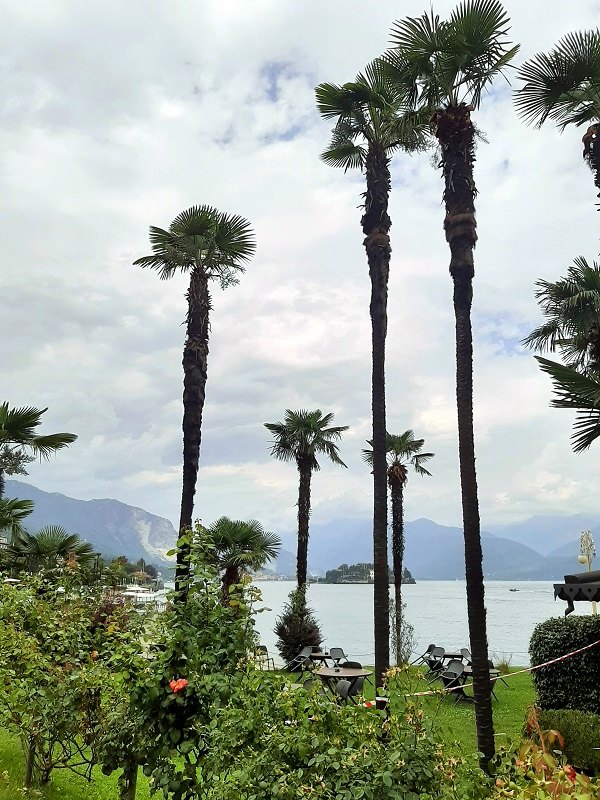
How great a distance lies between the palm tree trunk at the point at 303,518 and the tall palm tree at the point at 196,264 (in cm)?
785

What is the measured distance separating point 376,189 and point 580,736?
10.4 metres

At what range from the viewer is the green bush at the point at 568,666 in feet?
32.1

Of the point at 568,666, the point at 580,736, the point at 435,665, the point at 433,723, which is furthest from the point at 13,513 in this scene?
the point at 433,723

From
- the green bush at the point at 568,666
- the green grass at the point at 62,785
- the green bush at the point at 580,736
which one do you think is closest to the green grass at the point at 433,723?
the green grass at the point at 62,785

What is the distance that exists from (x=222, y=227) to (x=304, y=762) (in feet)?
49.6

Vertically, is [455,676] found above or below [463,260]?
below

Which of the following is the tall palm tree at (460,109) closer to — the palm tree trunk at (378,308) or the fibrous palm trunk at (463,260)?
the fibrous palm trunk at (463,260)

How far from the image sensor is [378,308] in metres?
13.2

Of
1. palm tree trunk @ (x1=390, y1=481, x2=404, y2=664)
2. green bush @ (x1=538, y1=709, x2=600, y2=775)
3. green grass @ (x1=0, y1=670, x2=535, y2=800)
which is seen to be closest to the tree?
palm tree trunk @ (x1=390, y1=481, x2=404, y2=664)

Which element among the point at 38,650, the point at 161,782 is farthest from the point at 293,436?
the point at 161,782

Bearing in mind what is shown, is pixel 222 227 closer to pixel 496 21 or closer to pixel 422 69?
pixel 422 69

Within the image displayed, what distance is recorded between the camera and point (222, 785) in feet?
10.8

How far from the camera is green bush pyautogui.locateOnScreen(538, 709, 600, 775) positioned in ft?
24.7

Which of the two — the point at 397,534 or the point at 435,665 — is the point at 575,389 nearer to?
the point at 435,665
